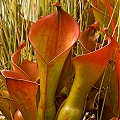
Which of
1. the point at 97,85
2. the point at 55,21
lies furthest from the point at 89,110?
the point at 55,21

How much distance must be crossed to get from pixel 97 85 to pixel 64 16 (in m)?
0.14

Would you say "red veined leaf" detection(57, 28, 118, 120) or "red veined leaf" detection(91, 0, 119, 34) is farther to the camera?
"red veined leaf" detection(91, 0, 119, 34)

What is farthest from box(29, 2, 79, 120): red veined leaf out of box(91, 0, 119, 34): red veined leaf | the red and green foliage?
box(91, 0, 119, 34): red veined leaf

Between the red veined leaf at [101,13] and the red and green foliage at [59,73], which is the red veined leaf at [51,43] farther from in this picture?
the red veined leaf at [101,13]

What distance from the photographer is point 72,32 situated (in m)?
0.37

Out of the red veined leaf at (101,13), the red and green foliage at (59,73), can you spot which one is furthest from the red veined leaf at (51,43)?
the red veined leaf at (101,13)

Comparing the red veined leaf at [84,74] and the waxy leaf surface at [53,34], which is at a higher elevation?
the waxy leaf surface at [53,34]

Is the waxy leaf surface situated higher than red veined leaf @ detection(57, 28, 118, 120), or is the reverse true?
the waxy leaf surface

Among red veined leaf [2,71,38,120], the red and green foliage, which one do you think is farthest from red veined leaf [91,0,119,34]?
red veined leaf [2,71,38,120]

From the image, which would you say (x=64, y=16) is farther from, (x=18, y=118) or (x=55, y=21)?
(x=18, y=118)

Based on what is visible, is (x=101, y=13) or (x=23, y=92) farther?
(x=101, y=13)

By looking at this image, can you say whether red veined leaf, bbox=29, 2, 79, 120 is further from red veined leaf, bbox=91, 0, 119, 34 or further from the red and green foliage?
red veined leaf, bbox=91, 0, 119, 34

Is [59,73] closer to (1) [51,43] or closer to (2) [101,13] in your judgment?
(1) [51,43]

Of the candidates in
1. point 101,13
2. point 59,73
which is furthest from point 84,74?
point 101,13
